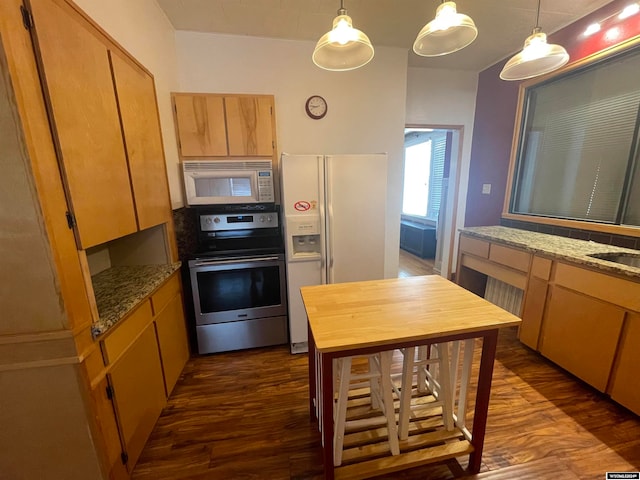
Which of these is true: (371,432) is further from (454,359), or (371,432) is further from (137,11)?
(137,11)

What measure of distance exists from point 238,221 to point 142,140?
89cm

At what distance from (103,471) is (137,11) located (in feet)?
8.57

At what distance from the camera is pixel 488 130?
3.24 m

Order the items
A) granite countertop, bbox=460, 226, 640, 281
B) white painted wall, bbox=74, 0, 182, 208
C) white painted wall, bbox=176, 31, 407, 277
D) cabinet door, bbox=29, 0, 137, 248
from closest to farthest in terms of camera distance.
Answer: cabinet door, bbox=29, 0, 137, 248, white painted wall, bbox=74, 0, 182, 208, granite countertop, bbox=460, 226, 640, 281, white painted wall, bbox=176, 31, 407, 277

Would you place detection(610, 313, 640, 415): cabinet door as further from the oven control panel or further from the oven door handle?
the oven control panel

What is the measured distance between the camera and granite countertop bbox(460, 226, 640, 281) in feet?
5.32

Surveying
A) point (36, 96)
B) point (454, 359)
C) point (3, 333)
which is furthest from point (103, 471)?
point (454, 359)

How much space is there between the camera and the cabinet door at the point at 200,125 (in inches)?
89.2

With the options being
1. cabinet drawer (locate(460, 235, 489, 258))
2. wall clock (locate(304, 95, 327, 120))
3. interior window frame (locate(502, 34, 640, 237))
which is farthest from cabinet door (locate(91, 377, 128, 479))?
interior window frame (locate(502, 34, 640, 237))

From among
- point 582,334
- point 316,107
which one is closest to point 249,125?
point 316,107

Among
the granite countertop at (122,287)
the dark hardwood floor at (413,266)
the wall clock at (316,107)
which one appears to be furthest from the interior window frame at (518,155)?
the granite countertop at (122,287)

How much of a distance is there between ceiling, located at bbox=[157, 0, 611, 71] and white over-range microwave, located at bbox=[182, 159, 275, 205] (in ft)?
3.84

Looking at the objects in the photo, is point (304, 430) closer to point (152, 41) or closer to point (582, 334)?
point (582, 334)

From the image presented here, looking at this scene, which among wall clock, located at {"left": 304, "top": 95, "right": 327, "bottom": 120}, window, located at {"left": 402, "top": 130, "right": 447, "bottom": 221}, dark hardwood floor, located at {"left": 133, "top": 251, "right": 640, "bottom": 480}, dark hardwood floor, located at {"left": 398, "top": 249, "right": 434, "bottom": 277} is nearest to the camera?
dark hardwood floor, located at {"left": 133, "top": 251, "right": 640, "bottom": 480}
